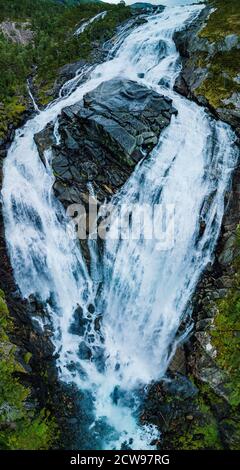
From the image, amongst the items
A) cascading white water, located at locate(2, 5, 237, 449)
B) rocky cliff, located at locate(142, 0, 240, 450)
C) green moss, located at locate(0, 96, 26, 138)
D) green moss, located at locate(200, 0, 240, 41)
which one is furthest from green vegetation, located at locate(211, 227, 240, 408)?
green moss, located at locate(200, 0, 240, 41)

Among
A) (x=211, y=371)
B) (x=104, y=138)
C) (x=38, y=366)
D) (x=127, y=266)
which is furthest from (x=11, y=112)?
(x=211, y=371)

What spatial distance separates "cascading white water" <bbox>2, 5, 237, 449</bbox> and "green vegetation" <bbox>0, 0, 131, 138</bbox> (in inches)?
207

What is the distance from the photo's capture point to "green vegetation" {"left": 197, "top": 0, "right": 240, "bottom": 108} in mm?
16438

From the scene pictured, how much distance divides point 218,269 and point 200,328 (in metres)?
1.97

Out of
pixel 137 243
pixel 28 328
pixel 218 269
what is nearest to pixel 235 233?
pixel 218 269

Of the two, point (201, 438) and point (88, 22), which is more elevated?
point (88, 22)

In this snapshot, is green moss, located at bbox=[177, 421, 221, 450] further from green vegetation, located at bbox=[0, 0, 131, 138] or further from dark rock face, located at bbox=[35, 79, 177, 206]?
green vegetation, located at bbox=[0, 0, 131, 138]

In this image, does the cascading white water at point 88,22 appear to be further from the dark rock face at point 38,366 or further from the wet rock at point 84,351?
the wet rock at point 84,351

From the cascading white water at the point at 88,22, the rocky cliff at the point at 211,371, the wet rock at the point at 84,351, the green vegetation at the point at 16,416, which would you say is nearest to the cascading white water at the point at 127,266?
the wet rock at the point at 84,351

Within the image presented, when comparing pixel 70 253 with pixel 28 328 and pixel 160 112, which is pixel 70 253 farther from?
pixel 160 112

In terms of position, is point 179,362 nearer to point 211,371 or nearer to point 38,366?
point 211,371

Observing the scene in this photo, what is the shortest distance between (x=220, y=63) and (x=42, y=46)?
11.8 meters

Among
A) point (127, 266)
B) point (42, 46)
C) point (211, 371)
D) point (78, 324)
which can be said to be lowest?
point (211, 371)

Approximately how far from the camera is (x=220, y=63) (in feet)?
57.1
